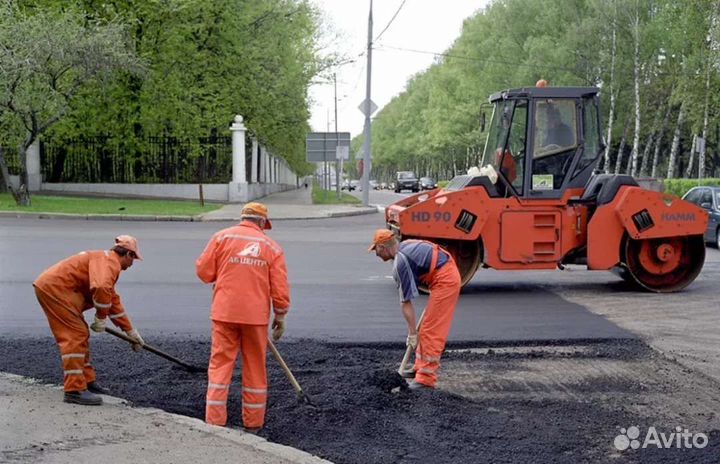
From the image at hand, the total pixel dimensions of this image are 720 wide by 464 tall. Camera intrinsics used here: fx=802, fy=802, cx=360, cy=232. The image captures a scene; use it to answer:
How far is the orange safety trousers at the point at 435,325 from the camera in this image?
21.7ft

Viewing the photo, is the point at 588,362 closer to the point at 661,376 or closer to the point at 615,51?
the point at 661,376

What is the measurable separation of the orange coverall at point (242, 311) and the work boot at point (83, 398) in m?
0.88

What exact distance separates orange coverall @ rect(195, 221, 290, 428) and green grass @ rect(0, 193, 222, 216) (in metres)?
18.6

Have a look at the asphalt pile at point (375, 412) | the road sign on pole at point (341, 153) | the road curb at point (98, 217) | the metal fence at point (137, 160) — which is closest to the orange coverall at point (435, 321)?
the asphalt pile at point (375, 412)

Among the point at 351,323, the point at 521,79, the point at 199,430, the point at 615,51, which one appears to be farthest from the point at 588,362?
the point at 521,79

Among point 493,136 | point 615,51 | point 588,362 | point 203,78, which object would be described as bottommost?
point 588,362

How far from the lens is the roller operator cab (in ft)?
37.3

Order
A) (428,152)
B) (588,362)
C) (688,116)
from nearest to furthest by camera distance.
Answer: (588,362), (688,116), (428,152)

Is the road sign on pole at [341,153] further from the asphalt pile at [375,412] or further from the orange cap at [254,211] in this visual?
the orange cap at [254,211]

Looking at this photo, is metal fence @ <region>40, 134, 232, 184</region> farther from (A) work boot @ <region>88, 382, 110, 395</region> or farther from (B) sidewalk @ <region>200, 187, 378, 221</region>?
(A) work boot @ <region>88, 382, 110, 395</region>

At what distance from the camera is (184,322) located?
30.1ft

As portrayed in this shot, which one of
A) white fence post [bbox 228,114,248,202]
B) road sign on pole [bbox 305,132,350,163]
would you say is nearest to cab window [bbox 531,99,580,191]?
white fence post [bbox 228,114,248,202]

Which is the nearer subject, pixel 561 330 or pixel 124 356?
pixel 124 356

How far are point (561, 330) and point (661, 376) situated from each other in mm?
1944
